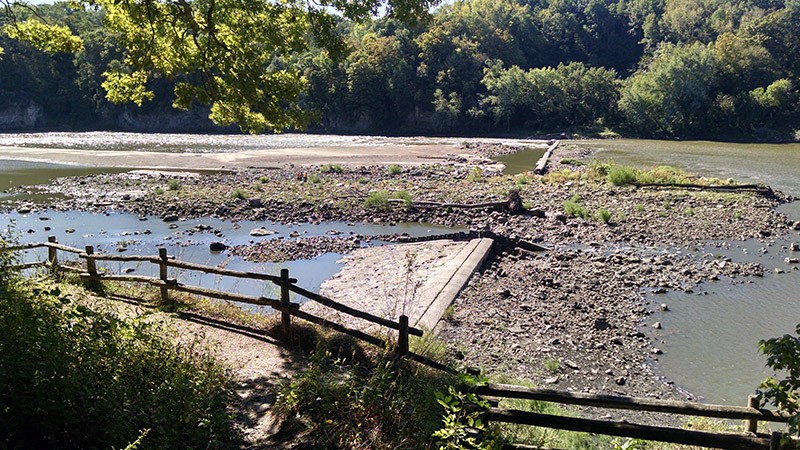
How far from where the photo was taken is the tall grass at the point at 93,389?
13.8 feet

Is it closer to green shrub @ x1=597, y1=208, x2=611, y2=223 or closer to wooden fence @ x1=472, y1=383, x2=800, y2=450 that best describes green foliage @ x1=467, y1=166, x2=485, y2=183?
green shrub @ x1=597, y1=208, x2=611, y2=223

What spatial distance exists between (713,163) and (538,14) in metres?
106

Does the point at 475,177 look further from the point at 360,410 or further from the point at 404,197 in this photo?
the point at 360,410

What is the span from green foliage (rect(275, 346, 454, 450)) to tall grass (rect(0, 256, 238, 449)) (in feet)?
2.41

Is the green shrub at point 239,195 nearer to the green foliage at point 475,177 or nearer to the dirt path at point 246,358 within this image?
the green foliage at point 475,177

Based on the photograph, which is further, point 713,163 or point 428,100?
point 428,100

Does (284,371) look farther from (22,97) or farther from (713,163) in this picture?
(22,97)

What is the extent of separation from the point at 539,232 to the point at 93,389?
16.8 metres

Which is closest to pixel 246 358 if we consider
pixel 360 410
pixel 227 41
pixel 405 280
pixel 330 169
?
pixel 360 410

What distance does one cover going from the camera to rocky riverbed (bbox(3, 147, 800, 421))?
10.2 meters

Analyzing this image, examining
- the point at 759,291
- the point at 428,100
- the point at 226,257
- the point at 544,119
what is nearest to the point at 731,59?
the point at 544,119

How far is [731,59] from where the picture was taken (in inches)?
3031

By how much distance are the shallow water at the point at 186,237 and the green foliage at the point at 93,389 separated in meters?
7.58

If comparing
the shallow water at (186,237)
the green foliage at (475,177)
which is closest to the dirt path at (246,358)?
the shallow water at (186,237)
